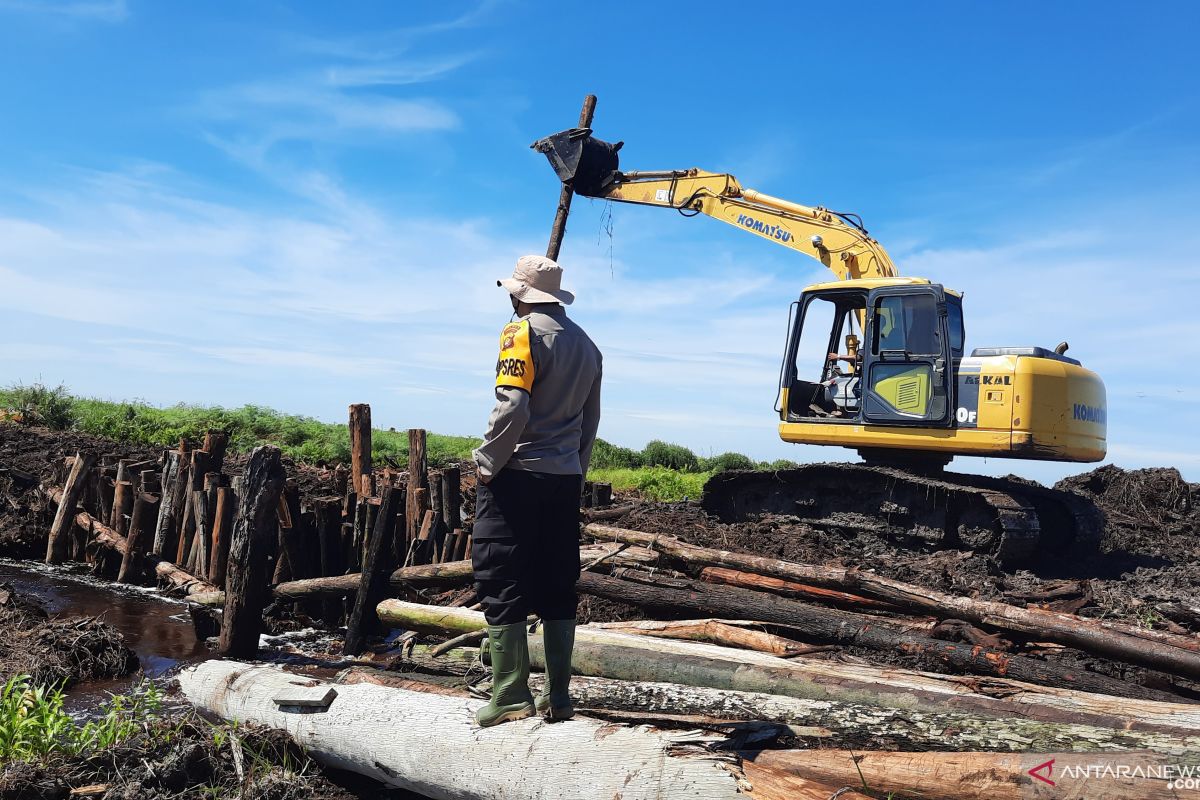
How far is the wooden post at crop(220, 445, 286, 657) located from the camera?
8250 millimetres

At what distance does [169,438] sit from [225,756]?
703 inches

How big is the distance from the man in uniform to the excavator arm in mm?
9829

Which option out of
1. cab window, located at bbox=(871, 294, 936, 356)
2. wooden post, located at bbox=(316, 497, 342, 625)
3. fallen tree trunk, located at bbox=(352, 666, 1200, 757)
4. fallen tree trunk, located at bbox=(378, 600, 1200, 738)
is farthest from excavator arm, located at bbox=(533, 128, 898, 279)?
fallen tree trunk, located at bbox=(352, 666, 1200, 757)

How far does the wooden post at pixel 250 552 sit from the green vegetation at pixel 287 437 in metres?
10.7

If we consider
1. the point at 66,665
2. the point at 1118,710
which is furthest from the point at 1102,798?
the point at 66,665

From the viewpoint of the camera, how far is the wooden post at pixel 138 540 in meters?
12.1

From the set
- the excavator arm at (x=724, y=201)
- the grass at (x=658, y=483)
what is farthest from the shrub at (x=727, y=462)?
the excavator arm at (x=724, y=201)

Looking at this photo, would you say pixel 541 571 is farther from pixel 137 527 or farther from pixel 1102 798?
pixel 137 527

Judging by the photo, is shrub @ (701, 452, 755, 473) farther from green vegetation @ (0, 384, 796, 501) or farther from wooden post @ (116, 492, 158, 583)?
wooden post @ (116, 492, 158, 583)

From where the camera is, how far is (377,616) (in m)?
8.64

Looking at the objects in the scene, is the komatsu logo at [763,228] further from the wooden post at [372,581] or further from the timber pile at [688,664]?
the wooden post at [372,581]

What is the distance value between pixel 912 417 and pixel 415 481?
6.49 metres

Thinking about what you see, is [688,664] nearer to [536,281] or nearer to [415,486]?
[536,281]

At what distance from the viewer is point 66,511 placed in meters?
13.4
